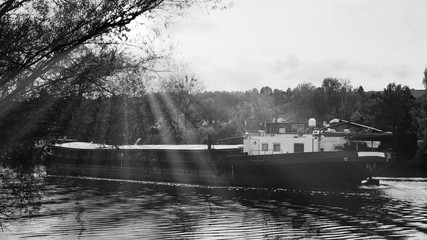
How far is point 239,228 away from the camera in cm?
2088

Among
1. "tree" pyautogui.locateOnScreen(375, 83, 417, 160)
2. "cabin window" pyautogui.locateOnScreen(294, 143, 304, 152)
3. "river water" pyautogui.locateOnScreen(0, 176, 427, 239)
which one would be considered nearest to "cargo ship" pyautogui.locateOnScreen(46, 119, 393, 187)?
"cabin window" pyautogui.locateOnScreen(294, 143, 304, 152)

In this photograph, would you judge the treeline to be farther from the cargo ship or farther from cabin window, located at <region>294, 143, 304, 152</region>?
cabin window, located at <region>294, 143, 304, 152</region>

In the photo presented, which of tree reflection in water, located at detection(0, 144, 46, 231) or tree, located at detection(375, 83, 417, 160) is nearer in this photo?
tree reflection in water, located at detection(0, 144, 46, 231)

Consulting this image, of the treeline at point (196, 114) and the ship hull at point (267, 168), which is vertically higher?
the treeline at point (196, 114)

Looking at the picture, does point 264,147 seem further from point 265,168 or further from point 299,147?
point 265,168

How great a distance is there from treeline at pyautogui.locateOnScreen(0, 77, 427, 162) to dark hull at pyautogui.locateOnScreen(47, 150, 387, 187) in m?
3.61

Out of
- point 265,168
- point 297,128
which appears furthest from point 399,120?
point 265,168

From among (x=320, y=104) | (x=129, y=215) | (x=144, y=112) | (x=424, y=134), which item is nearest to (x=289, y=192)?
(x=129, y=215)

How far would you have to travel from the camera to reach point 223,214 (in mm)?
25031

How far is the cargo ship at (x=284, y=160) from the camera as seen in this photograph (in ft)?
128

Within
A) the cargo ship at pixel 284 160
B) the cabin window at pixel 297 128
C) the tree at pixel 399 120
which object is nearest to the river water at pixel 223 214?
the cargo ship at pixel 284 160

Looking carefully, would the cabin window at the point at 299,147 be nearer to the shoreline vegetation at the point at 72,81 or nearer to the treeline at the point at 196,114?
the treeline at the point at 196,114

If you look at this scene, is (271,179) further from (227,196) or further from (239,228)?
(239,228)

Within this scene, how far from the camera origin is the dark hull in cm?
3869
